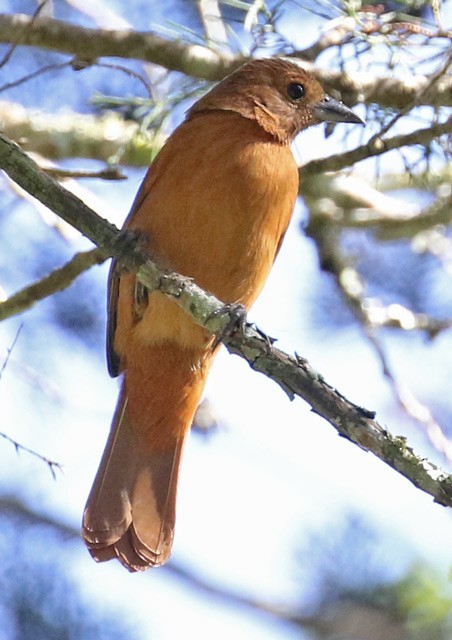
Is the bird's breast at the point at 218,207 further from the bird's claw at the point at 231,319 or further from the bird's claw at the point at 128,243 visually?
the bird's claw at the point at 231,319

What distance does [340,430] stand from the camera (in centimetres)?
289

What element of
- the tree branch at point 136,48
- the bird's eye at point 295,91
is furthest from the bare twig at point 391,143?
the bird's eye at point 295,91

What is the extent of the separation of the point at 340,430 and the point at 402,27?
1.66 meters

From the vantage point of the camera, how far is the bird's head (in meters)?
4.21

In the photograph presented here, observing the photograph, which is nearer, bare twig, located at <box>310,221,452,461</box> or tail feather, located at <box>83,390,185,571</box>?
tail feather, located at <box>83,390,185,571</box>

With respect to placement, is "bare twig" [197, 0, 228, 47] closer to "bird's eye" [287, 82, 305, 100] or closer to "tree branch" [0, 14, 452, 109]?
"bird's eye" [287, 82, 305, 100]

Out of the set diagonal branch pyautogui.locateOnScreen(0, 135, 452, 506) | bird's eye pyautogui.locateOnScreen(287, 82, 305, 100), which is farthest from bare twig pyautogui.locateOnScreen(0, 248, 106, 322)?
bird's eye pyautogui.locateOnScreen(287, 82, 305, 100)

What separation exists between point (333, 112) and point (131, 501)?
172 cm

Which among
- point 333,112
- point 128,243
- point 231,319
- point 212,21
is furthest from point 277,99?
point 231,319

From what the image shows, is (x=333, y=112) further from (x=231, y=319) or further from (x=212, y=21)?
(x=231, y=319)

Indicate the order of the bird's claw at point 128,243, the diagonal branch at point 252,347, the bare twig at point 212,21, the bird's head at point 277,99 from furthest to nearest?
1. the bare twig at point 212,21
2. the bird's head at point 277,99
3. the bird's claw at point 128,243
4. the diagonal branch at point 252,347

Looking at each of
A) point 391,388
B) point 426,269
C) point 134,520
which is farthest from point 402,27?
point 426,269

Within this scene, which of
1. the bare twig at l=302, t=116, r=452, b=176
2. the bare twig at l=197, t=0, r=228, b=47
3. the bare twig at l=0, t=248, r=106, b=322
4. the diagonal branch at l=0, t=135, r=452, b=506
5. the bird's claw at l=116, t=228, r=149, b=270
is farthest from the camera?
the bare twig at l=197, t=0, r=228, b=47

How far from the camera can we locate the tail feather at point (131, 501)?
157 inches
